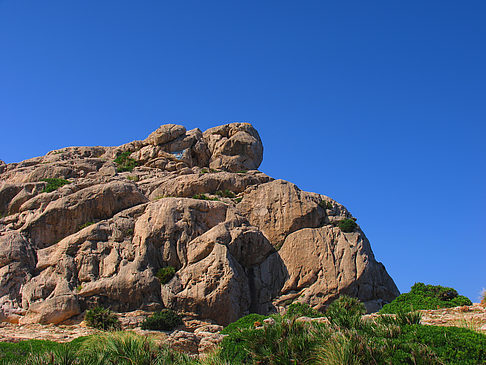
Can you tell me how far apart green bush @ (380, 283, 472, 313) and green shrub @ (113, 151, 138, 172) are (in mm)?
28848

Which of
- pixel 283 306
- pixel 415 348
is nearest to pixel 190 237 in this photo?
pixel 283 306

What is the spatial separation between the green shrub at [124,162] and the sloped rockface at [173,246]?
4.52ft

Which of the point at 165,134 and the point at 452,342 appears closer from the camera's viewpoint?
the point at 452,342

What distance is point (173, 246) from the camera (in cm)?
3328

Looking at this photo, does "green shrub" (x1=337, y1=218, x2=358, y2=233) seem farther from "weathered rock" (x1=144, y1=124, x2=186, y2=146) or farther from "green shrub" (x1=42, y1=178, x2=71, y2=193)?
"green shrub" (x1=42, y1=178, x2=71, y2=193)

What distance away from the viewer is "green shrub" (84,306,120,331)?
2719cm

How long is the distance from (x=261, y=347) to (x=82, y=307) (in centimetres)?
1765

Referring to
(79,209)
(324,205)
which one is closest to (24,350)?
(79,209)

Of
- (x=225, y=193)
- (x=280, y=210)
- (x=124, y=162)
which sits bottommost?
(x=280, y=210)

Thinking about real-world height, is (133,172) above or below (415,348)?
above

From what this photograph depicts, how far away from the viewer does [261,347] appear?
15.4 m

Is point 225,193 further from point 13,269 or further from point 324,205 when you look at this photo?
point 13,269

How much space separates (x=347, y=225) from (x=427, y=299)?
11.3 meters

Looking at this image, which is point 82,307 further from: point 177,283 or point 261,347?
point 261,347
